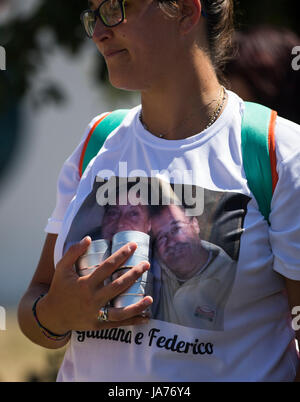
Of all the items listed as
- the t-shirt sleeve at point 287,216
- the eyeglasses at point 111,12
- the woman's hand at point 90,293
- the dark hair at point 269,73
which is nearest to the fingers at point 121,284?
the woman's hand at point 90,293

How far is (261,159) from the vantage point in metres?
1.95

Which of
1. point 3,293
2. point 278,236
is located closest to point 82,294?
point 278,236

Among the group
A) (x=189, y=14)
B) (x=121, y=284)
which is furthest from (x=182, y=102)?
(x=121, y=284)

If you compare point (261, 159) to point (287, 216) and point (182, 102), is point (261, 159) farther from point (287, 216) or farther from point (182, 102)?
point (182, 102)

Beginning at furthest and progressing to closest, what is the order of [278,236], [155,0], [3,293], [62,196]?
[3,293] < [62,196] < [155,0] < [278,236]

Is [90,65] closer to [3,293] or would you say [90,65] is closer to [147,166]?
[147,166]

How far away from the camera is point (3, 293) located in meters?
8.83

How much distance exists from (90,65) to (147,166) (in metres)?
2.99

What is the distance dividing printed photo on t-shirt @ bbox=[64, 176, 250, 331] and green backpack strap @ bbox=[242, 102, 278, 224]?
0.17 feet

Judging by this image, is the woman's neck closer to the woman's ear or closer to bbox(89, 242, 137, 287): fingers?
the woman's ear

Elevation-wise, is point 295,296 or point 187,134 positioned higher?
point 187,134

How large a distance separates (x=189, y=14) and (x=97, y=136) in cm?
48

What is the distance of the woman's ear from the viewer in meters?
2.12

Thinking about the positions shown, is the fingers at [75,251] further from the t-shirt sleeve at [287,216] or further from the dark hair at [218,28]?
the dark hair at [218,28]
